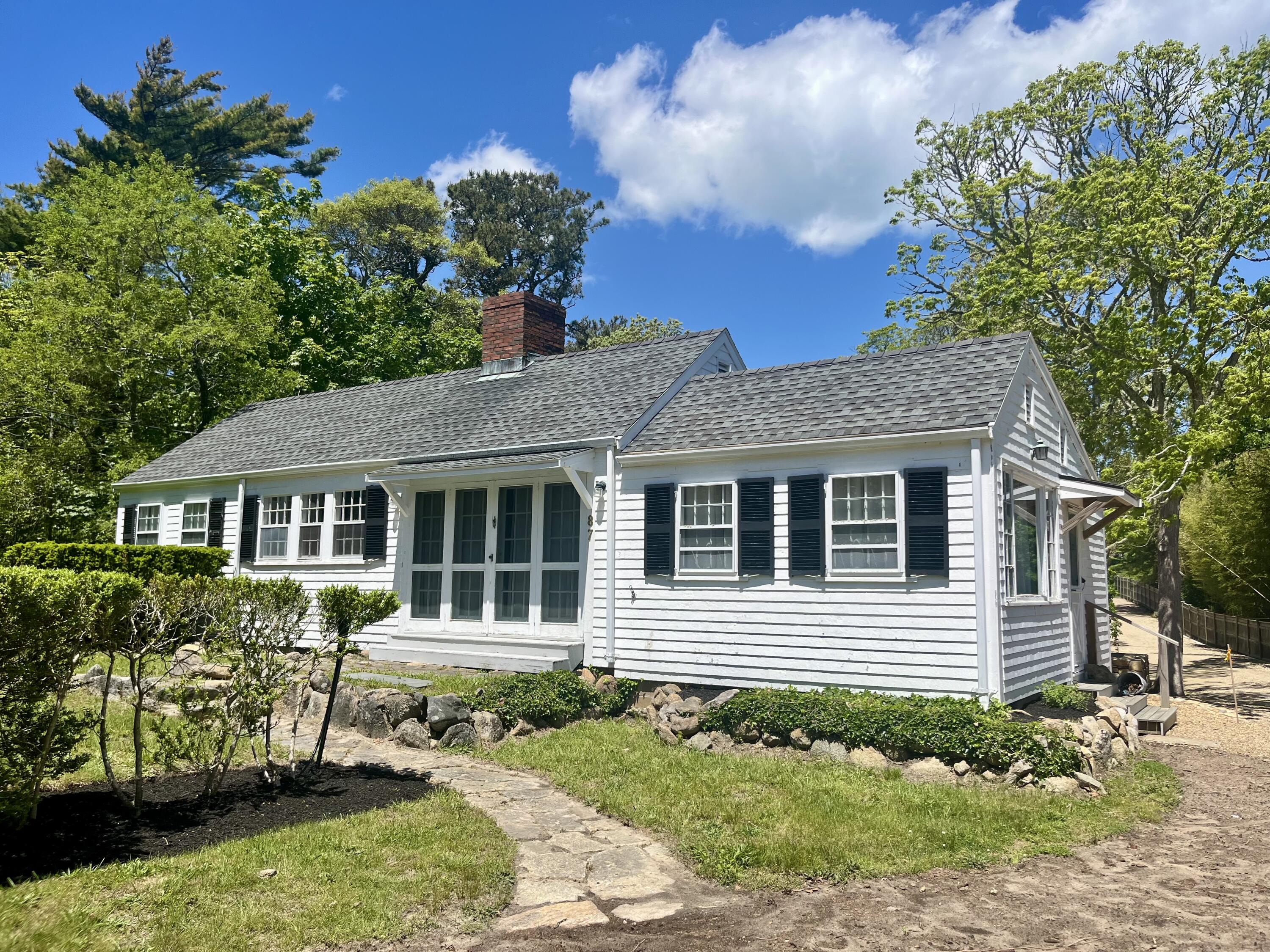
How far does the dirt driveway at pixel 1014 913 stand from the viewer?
455cm

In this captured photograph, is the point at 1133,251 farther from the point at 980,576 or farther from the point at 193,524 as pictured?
the point at 193,524

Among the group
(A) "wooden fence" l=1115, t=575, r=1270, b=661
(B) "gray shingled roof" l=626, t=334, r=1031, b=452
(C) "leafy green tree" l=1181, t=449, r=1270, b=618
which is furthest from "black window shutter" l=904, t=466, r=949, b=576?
(C) "leafy green tree" l=1181, t=449, r=1270, b=618

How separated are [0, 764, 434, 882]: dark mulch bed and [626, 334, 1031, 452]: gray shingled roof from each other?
5.58 meters

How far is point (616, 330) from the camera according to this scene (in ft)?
144

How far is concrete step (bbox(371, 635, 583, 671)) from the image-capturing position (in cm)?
1150

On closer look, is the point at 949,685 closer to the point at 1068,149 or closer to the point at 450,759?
the point at 450,759

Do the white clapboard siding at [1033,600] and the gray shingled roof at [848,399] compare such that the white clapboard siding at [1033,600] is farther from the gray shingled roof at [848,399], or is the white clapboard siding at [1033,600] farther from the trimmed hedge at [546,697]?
the trimmed hedge at [546,697]

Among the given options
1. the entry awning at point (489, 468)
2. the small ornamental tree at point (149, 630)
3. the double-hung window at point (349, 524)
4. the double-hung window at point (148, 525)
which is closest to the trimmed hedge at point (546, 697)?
the entry awning at point (489, 468)

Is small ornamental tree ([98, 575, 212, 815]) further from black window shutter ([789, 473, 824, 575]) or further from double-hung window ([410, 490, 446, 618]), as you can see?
double-hung window ([410, 490, 446, 618])

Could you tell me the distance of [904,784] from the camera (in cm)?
770

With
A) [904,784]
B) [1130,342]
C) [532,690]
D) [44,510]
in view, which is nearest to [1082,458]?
[1130,342]

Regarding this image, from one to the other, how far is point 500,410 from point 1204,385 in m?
14.9

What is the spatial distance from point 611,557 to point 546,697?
7.43ft

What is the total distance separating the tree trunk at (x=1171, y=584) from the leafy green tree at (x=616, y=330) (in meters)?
21.3
